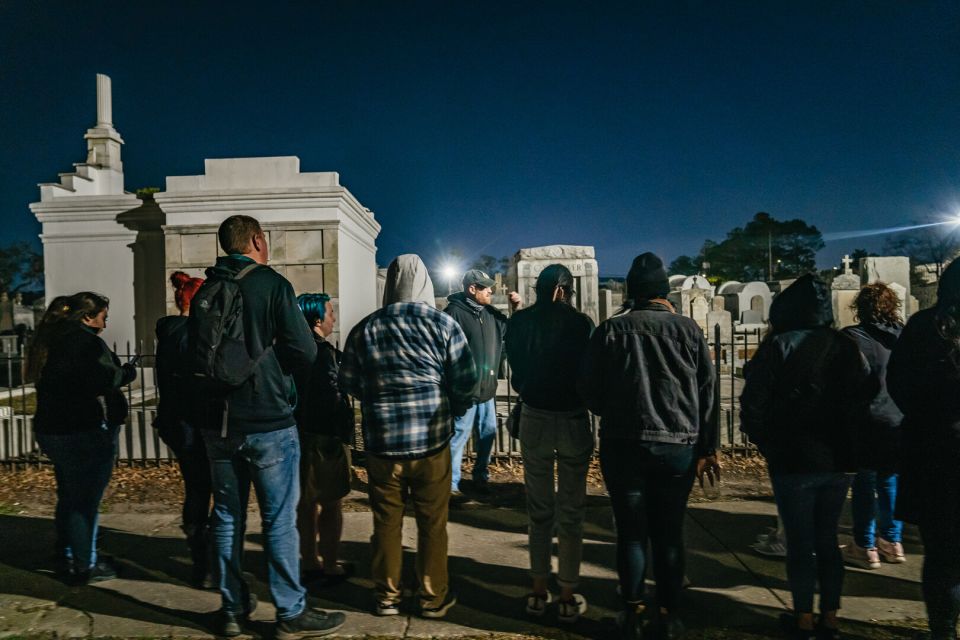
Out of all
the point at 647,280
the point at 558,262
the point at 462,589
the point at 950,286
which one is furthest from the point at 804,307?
the point at 558,262

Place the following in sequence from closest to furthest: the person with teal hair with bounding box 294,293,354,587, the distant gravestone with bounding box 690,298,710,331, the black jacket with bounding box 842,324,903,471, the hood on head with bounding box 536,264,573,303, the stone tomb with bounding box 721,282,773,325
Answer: the hood on head with bounding box 536,264,573,303 → the person with teal hair with bounding box 294,293,354,587 → the black jacket with bounding box 842,324,903,471 → the distant gravestone with bounding box 690,298,710,331 → the stone tomb with bounding box 721,282,773,325

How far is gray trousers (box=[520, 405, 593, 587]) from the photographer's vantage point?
2998 millimetres

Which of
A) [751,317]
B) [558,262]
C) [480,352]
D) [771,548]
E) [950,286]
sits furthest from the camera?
[751,317]

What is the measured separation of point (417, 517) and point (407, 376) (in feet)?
2.35

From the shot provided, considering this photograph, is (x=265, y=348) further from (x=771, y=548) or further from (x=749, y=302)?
(x=749, y=302)

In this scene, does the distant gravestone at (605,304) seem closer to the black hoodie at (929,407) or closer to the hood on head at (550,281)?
the hood on head at (550,281)

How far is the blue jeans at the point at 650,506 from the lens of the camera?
268cm

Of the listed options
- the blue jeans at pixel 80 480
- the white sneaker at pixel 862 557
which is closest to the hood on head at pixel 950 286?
the white sneaker at pixel 862 557

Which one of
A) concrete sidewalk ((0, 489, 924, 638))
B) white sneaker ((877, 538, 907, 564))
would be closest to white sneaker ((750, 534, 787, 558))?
concrete sidewalk ((0, 489, 924, 638))

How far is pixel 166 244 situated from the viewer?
28.0 feet

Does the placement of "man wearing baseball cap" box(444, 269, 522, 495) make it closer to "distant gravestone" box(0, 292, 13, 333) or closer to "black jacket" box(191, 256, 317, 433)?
"black jacket" box(191, 256, 317, 433)

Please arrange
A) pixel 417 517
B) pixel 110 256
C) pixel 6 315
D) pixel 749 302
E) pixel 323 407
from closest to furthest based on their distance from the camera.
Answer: pixel 417 517
pixel 323 407
pixel 110 256
pixel 749 302
pixel 6 315

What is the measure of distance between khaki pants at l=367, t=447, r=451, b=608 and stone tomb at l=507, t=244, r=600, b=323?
242 inches

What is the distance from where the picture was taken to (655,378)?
2.70m
